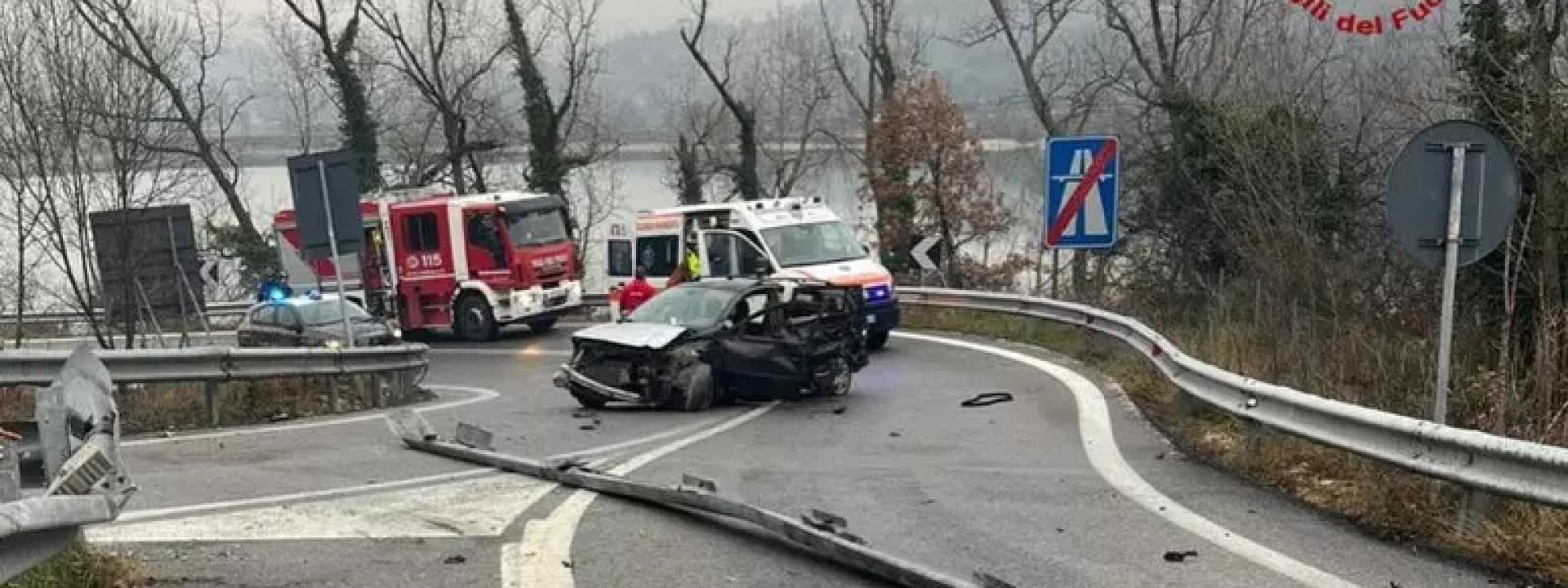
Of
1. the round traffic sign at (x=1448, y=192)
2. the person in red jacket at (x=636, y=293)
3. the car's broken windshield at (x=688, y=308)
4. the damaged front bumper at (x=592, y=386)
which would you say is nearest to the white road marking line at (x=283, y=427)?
the damaged front bumper at (x=592, y=386)

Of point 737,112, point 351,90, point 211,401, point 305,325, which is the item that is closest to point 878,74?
point 737,112

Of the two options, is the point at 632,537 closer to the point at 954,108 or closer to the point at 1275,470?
the point at 1275,470

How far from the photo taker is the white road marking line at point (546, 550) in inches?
210

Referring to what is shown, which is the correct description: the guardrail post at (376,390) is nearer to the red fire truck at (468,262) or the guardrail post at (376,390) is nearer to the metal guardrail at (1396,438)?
the metal guardrail at (1396,438)

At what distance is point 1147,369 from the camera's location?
12.5 m

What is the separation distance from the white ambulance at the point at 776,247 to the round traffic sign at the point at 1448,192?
12.2 meters

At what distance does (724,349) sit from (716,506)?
6940 mm

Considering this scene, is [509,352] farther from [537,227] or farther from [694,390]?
[694,390]

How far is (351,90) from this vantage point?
136 feet

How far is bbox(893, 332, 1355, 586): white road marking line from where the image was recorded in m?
5.33

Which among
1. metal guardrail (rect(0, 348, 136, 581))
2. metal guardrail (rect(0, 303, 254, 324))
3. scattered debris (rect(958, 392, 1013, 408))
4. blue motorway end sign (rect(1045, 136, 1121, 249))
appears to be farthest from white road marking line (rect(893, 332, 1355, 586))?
metal guardrail (rect(0, 303, 254, 324))

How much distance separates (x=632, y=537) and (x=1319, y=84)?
813 inches

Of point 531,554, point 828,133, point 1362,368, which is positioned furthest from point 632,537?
point 828,133

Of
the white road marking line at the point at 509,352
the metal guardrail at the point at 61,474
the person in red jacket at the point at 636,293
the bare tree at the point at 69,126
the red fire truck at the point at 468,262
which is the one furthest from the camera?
the red fire truck at the point at 468,262
